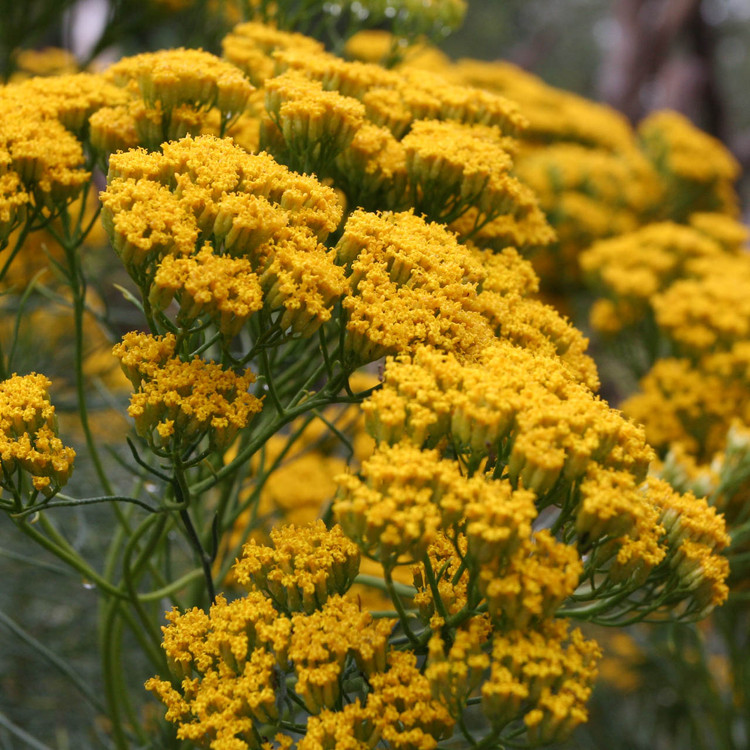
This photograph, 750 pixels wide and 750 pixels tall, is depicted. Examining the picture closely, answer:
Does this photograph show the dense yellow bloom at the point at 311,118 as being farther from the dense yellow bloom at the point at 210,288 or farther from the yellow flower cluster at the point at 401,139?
the dense yellow bloom at the point at 210,288

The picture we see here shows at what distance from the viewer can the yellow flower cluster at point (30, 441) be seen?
1172 mm

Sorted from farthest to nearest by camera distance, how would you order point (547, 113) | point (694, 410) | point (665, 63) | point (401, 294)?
point (665, 63) → point (547, 113) → point (694, 410) → point (401, 294)

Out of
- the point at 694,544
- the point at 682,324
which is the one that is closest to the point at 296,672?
the point at 694,544

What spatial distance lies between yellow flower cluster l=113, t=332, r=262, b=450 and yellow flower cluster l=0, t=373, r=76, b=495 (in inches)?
5.6

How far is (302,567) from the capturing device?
118 centimetres

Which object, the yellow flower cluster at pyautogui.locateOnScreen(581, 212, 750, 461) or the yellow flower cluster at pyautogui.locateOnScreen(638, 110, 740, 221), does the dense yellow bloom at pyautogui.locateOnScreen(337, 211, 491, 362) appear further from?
the yellow flower cluster at pyautogui.locateOnScreen(638, 110, 740, 221)

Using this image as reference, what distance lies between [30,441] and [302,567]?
47 centimetres

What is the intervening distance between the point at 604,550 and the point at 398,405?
0.39 meters

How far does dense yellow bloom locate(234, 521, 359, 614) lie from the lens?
1182 mm

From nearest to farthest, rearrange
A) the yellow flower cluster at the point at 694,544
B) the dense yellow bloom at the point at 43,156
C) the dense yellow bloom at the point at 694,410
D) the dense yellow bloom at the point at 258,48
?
1. the yellow flower cluster at the point at 694,544
2. the dense yellow bloom at the point at 43,156
3. the dense yellow bloom at the point at 258,48
4. the dense yellow bloom at the point at 694,410

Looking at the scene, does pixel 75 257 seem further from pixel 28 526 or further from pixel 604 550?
pixel 604 550

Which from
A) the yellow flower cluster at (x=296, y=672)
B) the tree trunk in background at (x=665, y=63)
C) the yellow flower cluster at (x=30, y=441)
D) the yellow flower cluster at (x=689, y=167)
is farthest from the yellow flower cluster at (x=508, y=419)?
the tree trunk in background at (x=665, y=63)

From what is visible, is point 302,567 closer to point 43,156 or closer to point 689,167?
point 43,156

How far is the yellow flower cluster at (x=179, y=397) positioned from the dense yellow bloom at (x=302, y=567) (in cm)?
19
